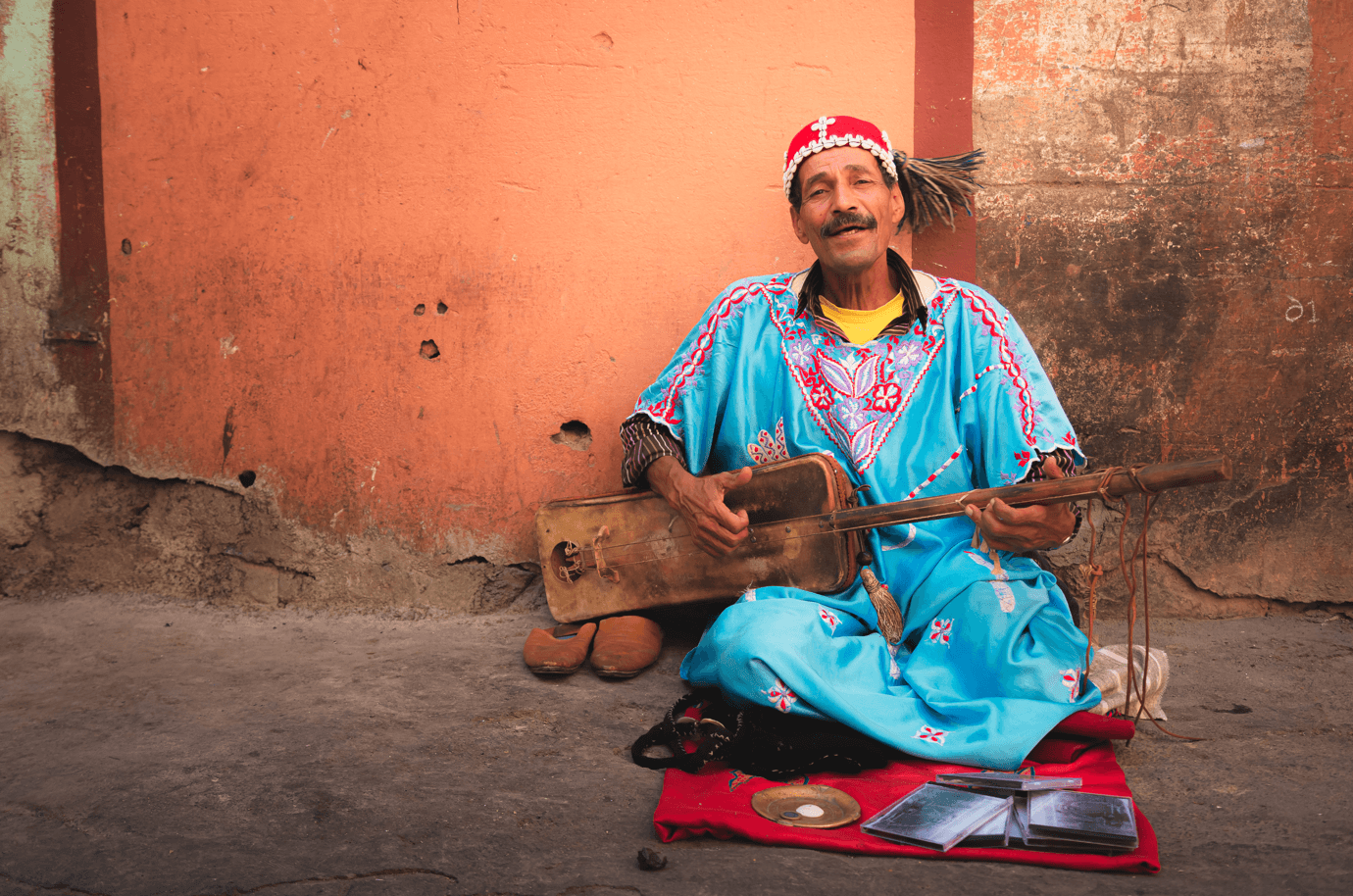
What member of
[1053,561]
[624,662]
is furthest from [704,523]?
[1053,561]

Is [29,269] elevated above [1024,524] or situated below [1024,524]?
above

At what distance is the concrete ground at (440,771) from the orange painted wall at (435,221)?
1.98 ft

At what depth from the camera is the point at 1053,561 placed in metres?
2.89

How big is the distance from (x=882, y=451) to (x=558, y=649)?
1.08m

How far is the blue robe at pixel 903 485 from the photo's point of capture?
1955 millimetres

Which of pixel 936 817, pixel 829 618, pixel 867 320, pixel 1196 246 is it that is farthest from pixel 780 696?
pixel 1196 246

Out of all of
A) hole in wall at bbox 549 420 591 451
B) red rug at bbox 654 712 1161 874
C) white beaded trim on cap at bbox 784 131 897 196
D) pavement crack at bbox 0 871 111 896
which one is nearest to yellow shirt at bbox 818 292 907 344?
white beaded trim on cap at bbox 784 131 897 196

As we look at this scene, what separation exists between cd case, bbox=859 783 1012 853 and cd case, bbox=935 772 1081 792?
3 centimetres

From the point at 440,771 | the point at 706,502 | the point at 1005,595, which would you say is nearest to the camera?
the point at 440,771

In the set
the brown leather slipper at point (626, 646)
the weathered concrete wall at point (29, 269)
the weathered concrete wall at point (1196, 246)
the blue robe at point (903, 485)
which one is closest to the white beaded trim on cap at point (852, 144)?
the blue robe at point (903, 485)

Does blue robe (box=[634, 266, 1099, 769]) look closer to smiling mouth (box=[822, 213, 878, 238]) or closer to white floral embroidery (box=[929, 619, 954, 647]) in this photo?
white floral embroidery (box=[929, 619, 954, 647])

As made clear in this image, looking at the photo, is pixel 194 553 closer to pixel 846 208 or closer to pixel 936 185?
pixel 846 208

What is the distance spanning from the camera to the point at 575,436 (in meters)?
2.96

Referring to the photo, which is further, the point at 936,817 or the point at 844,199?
the point at 844,199
